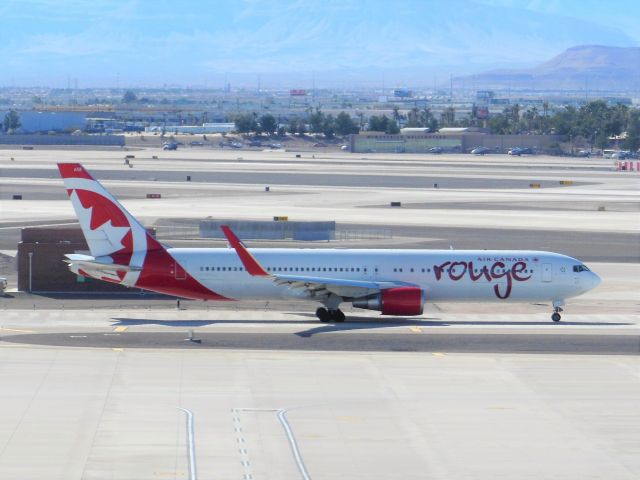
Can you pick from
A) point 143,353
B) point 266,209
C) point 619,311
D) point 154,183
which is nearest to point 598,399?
point 143,353

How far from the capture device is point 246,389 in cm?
3884

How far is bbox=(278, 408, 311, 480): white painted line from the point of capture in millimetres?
29906

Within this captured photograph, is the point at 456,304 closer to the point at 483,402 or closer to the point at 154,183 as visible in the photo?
the point at 483,402

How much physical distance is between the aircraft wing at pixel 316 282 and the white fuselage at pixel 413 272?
19.7 inches

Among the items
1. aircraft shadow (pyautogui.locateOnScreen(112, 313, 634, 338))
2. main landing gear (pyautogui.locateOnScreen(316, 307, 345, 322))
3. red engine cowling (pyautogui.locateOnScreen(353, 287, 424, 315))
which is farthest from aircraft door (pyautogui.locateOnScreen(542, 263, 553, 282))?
main landing gear (pyautogui.locateOnScreen(316, 307, 345, 322))

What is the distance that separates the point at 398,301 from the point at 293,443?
65.6 ft

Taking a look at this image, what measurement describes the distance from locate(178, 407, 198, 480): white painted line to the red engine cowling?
17299 mm

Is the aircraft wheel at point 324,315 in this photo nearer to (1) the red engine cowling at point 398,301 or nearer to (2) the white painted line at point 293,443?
(1) the red engine cowling at point 398,301

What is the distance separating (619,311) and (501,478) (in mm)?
29030

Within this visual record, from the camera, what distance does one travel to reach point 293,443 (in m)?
32.6

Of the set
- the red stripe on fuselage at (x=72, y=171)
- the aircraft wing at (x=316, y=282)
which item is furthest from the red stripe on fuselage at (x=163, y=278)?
the red stripe on fuselage at (x=72, y=171)

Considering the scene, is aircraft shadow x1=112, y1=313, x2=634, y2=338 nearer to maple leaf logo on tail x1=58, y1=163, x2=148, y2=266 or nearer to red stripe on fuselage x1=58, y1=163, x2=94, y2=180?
maple leaf logo on tail x1=58, y1=163, x2=148, y2=266

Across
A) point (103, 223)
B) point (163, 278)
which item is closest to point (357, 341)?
point (163, 278)

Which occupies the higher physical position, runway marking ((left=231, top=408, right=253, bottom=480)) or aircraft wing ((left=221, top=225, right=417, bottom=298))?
aircraft wing ((left=221, top=225, right=417, bottom=298))
